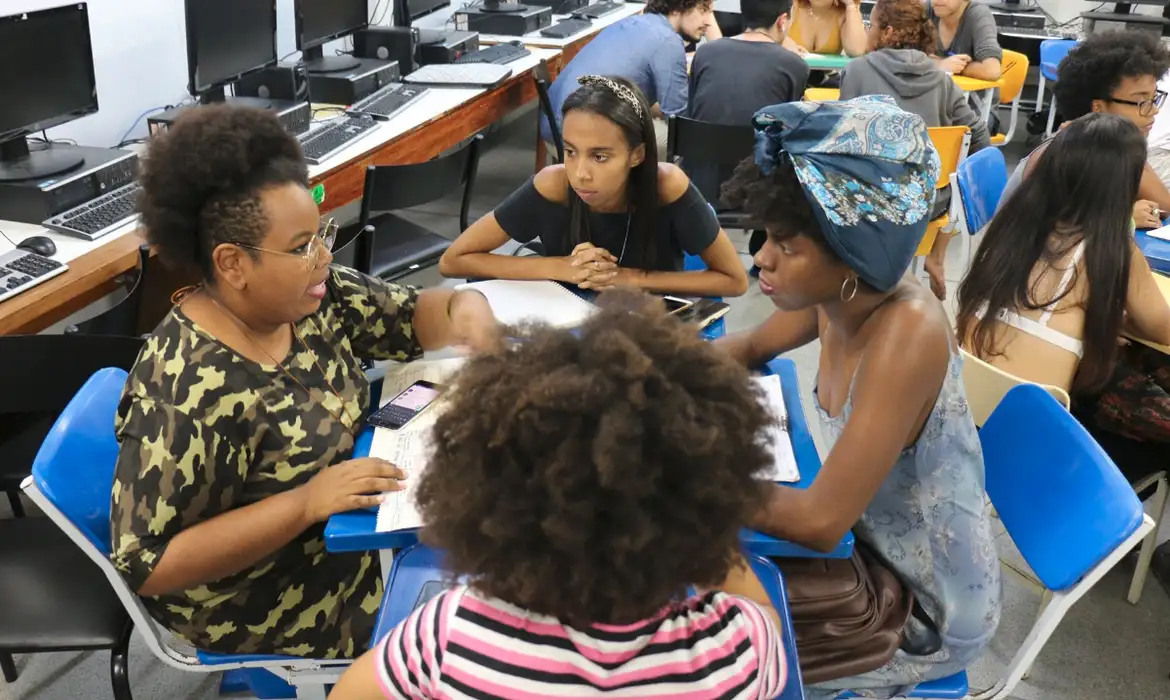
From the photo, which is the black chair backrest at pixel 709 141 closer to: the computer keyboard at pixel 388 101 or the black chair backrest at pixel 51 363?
the computer keyboard at pixel 388 101

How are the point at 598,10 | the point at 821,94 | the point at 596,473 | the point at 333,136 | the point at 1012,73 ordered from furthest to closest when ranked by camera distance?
the point at 598,10 < the point at 1012,73 < the point at 821,94 < the point at 333,136 < the point at 596,473

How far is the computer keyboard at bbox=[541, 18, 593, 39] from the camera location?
188 inches

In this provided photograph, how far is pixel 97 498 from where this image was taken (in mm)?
1326

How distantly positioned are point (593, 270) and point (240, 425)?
0.88m

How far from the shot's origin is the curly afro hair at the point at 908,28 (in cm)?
349

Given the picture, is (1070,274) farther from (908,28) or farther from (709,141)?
(908,28)

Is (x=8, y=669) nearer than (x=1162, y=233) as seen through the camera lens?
Yes

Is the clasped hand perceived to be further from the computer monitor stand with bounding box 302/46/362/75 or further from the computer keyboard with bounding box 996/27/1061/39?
the computer keyboard with bounding box 996/27/1061/39

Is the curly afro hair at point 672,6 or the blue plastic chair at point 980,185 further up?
the curly afro hair at point 672,6

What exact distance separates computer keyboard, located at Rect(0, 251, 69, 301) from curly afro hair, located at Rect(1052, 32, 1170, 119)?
2.88 meters

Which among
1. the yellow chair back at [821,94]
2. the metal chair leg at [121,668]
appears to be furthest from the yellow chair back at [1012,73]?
the metal chair leg at [121,668]

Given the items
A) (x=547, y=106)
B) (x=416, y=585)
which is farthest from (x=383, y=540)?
(x=547, y=106)

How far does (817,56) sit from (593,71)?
171cm

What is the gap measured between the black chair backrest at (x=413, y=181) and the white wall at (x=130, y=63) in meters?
1.15
